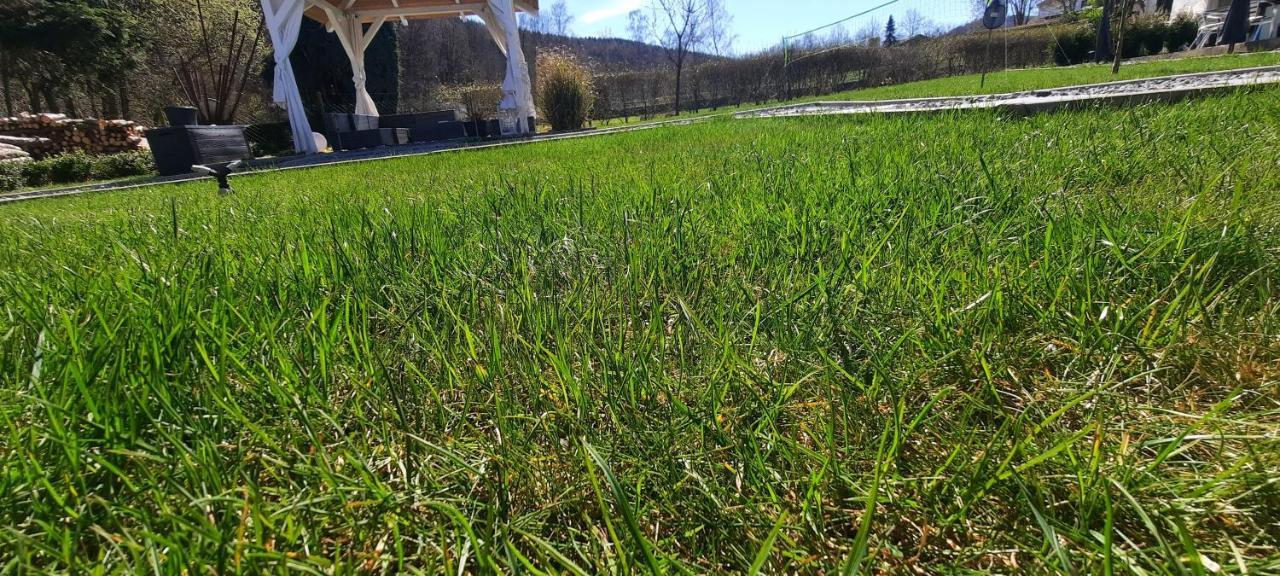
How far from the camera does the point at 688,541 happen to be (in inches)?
23.3

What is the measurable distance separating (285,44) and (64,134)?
23.2 feet

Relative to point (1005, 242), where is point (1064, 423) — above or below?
below

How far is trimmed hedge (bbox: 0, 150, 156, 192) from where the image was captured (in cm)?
765

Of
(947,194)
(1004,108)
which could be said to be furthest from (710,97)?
(947,194)

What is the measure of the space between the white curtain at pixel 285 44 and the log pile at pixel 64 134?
6.19 meters

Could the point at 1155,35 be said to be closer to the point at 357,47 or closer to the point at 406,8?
the point at 406,8

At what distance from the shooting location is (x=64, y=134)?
1161cm

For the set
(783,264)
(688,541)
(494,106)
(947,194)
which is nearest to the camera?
(688,541)

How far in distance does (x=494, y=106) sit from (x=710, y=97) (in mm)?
11416

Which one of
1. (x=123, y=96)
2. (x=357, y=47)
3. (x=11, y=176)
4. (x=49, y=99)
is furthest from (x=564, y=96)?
(x=49, y=99)

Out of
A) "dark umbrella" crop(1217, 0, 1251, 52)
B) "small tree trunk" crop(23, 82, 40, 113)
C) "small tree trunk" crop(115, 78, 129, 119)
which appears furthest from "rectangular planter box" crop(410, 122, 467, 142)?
"dark umbrella" crop(1217, 0, 1251, 52)

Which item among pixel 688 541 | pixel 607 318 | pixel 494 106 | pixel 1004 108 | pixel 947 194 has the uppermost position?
pixel 494 106

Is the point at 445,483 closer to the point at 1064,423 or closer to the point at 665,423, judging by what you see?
the point at 665,423

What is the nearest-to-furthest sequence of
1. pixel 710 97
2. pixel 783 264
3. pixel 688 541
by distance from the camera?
pixel 688 541, pixel 783 264, pixel 710 97
